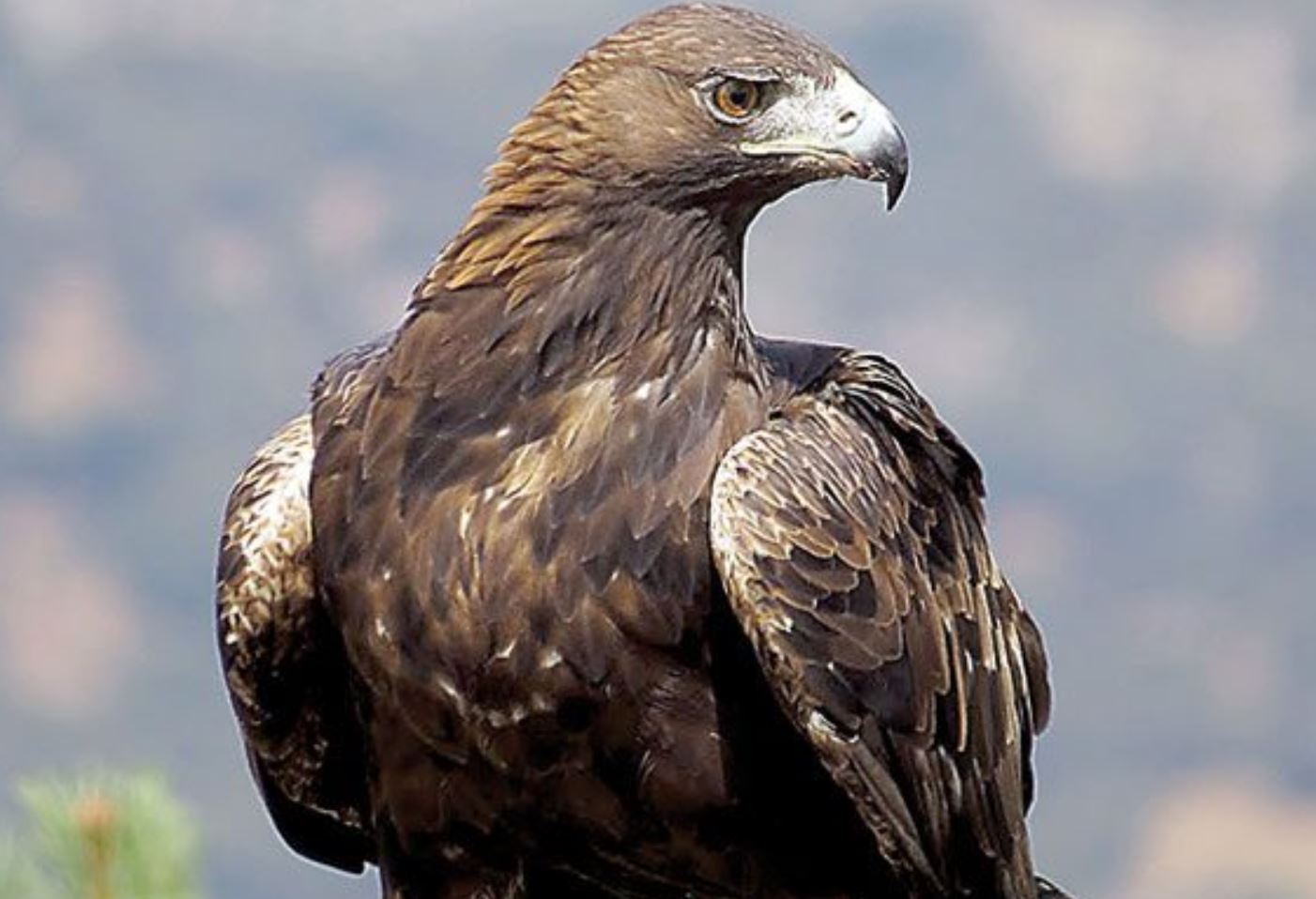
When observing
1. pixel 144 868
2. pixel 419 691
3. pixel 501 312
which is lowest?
pixel 144 868

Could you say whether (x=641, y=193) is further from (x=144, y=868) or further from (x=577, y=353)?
(x=144, y=868)

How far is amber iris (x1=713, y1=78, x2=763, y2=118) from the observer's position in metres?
6.56

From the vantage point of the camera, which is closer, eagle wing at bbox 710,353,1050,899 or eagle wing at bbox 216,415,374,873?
eagle wing at bbox 710,353,1050,899

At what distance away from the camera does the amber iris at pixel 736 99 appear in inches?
258

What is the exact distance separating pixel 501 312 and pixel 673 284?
0.38 m

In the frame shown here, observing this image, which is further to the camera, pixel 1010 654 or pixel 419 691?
pixel 1010 654

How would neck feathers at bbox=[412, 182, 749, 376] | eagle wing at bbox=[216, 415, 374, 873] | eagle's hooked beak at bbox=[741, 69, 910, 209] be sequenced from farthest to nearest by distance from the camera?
eagle wing at bbox=[216, 415, 374, 873]
neck feathers at bbox=[412, 182, 749, 376]
eagle's hooked beak at bbox=[741, 69, 910, 209]

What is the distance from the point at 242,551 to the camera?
6.90m

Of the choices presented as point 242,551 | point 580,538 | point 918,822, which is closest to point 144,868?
point 242,551

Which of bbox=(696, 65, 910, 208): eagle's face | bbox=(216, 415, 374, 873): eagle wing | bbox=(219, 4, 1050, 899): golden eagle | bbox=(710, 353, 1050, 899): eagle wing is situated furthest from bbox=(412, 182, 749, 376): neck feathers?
bbox=(216, 415, 374, 873): eagle wing

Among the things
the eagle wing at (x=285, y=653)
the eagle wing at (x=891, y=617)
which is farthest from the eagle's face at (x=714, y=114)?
the eagle wing at (x=285, y=653)

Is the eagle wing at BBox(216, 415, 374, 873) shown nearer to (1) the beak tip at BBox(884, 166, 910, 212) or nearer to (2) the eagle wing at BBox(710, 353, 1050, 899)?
(2) the eagle wing at BBox(710, 353, 1050, 899)

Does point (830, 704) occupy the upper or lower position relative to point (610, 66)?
lower

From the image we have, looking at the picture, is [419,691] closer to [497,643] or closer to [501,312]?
[497,643]
